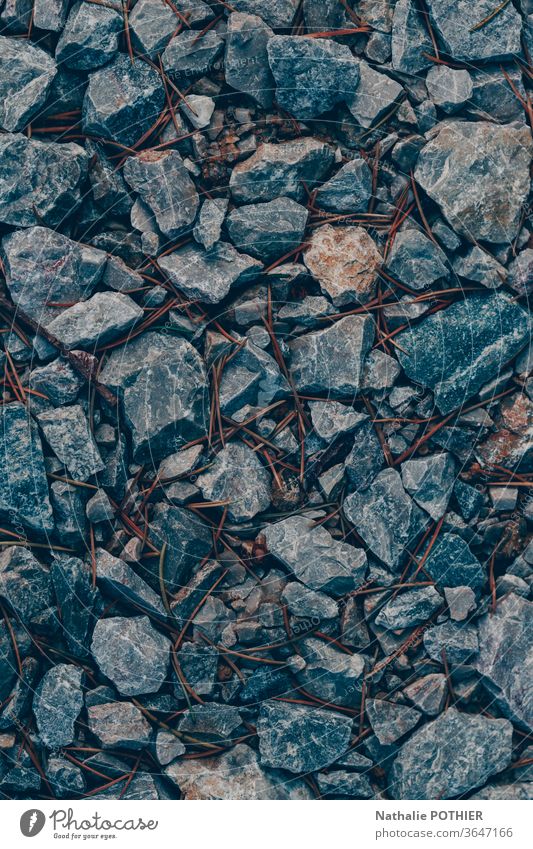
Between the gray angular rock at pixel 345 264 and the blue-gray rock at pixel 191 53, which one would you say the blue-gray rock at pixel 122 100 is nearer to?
the blue-gray rock at pixel 191 53

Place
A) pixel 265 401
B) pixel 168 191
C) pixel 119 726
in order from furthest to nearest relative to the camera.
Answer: pixel 265 401 < pixel 168 191 < pixel 119 726

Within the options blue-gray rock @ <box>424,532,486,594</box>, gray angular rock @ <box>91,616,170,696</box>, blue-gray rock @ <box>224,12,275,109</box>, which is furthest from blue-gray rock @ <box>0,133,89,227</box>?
blue-gray rock @ <box>424,532,486,594</box>

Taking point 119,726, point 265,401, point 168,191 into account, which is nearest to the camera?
point 119,726

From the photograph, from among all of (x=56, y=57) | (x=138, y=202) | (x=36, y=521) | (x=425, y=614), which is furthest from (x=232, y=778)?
(x=56, y=57)

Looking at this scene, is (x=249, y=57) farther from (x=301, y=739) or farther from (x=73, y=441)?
(x=301, y=739)

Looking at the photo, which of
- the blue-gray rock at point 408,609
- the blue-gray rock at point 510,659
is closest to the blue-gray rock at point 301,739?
the blue-gray rock at point 408,609
